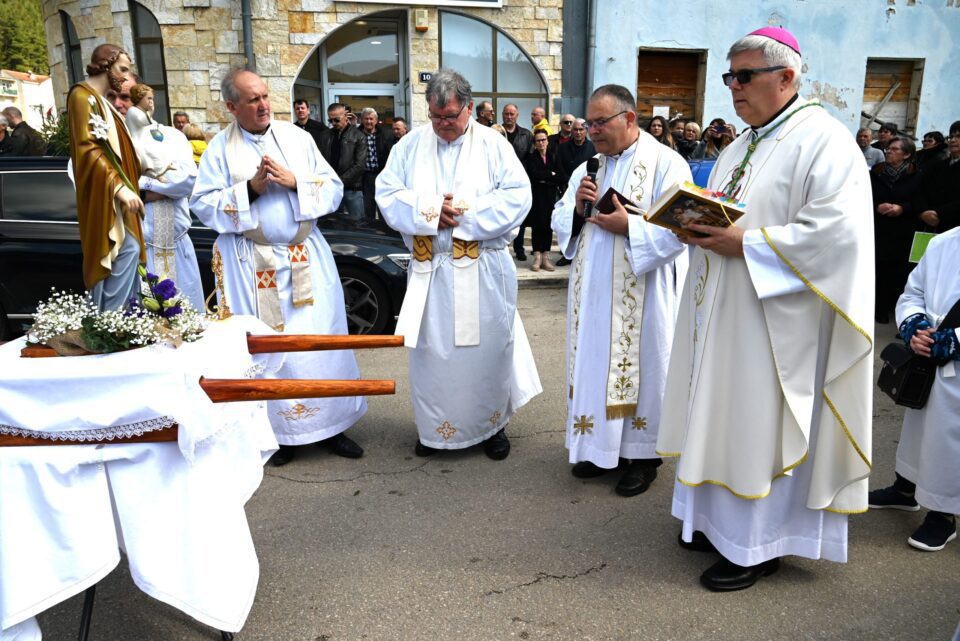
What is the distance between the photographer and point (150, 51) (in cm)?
1211

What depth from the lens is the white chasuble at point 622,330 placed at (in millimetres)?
3611

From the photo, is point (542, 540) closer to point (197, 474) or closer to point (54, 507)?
point (197, 474)

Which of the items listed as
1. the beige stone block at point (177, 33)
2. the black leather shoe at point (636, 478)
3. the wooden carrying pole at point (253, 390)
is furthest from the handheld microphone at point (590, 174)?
the beige stone block at point (177, 33)

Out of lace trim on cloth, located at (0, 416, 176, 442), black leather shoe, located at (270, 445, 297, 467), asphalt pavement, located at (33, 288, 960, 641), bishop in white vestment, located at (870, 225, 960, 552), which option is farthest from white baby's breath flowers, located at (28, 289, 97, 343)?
bishop in white vestment, located at (870, 225, 960, 552)

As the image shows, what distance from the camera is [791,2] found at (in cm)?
1312

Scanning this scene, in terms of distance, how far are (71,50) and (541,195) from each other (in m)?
9.69

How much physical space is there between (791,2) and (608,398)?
487 inches

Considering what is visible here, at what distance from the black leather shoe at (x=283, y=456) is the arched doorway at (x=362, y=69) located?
30.6ft

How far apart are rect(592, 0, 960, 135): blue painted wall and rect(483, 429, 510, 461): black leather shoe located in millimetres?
9830

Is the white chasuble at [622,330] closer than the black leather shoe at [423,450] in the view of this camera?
Yes

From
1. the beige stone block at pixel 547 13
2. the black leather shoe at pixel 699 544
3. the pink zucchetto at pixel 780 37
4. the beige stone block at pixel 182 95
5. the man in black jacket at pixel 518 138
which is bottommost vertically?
the black leather shoe at pixel 699 544

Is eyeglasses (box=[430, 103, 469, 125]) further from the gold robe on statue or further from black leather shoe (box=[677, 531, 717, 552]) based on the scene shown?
black leather shoe (box=[677, 531, 717, 552])

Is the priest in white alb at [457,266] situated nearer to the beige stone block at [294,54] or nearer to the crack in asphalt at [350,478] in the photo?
the crack in asphalt at [350,478]

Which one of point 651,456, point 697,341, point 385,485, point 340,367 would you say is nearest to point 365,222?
point 340,367
